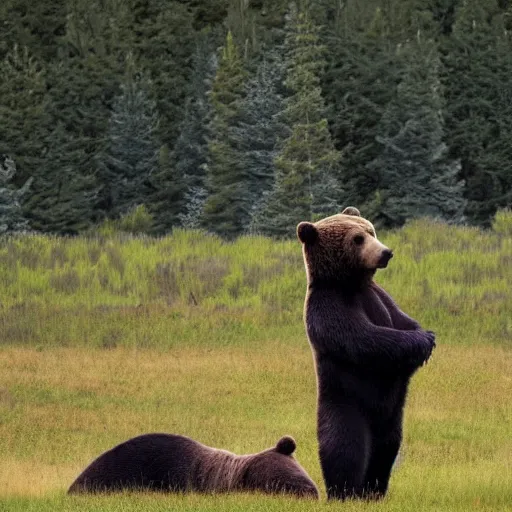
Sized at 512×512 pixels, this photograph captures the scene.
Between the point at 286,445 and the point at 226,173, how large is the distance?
40093 millimetres

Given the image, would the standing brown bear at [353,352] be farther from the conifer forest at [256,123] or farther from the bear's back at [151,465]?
the conifer forest at [256,123]

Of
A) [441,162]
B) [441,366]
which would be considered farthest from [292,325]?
[441,162]

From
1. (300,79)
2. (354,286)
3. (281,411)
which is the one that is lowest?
(281,411)

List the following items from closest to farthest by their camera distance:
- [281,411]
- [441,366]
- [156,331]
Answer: [281,411], [441,366], [156,331]

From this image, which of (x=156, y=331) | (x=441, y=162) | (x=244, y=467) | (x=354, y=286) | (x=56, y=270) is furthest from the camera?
(x=441, y=162)

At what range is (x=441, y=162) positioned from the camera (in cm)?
5028

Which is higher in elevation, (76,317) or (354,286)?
(354,286)

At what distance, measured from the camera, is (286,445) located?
9133mm

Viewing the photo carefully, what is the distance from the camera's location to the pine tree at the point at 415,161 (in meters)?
48.8

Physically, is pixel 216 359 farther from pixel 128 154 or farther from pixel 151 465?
pixel 128 154

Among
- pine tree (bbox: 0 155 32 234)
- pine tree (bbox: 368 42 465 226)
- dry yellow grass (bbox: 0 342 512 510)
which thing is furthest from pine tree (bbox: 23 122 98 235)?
dry yellow grass (bbox: 0 342 512 510)

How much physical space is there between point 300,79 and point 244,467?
124ft

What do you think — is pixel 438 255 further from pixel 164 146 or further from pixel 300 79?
pixel 164 146

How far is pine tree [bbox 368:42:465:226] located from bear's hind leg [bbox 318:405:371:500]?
130 feet
